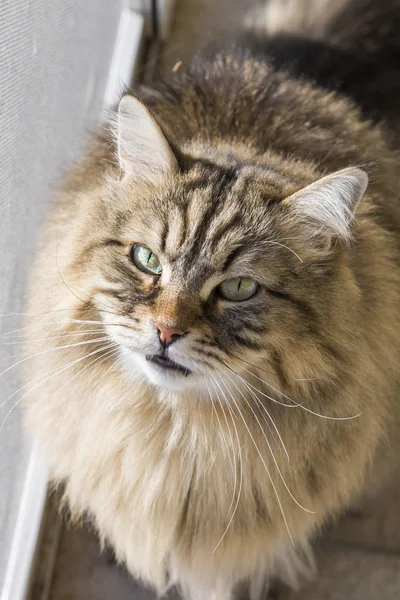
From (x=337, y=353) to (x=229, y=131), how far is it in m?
0.49

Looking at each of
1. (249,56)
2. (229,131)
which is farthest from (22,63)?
(249,56)

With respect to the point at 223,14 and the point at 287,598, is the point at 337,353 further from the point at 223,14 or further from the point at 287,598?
the point at 223,14

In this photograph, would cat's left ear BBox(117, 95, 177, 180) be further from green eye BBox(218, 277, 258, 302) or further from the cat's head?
green eye BBox(218, 277, 258, 302)

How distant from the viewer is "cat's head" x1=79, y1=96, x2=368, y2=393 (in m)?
0.95

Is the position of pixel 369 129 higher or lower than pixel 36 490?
higher

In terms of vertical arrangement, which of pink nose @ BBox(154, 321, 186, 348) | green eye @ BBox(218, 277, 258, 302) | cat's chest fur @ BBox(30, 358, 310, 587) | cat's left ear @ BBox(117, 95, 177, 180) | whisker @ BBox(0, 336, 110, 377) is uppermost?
cat's left ear @ BBox(117, 95, 177, 180)

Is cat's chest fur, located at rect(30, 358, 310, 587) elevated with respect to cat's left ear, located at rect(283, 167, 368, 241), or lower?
lower

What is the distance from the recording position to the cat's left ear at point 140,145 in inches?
38.8

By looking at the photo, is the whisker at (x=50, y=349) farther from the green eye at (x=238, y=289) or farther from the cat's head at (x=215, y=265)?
the green eye at (x=238, y=289)

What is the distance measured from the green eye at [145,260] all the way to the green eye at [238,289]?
10 cm

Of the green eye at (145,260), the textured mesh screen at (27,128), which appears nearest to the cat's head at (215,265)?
the green eye at (145,260)

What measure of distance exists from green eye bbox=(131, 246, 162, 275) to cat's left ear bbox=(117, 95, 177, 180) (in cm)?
12

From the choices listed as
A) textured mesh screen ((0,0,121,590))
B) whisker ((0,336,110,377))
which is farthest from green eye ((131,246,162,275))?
textured mesh screen ((0,0,121,590))

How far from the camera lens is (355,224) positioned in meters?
1.08
